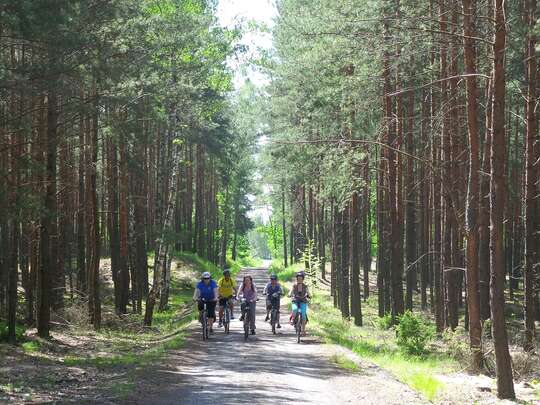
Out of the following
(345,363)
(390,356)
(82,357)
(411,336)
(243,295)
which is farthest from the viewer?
(243,295)

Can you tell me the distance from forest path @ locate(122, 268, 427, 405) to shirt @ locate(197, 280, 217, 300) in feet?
4.15

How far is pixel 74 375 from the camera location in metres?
13.1

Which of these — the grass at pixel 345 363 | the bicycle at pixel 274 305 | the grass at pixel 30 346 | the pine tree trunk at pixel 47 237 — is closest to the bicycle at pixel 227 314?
the bicycle at pixel 274 305

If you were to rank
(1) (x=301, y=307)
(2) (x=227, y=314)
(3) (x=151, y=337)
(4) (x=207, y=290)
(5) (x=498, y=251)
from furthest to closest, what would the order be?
(3) (x=151, y=337) → (2) (x=227, y=314) → (1) (x=301, y=307) → (4) (x=207, y=290) → (5) (x=498, y=251)

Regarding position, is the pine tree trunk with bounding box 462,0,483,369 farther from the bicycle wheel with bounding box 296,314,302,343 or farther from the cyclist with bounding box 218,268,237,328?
the cyclist with bounding box 218,268,237,328

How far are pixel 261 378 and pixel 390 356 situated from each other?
5.41 metres

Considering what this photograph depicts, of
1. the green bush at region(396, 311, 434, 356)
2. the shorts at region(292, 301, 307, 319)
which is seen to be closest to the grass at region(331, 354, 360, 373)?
the green bush at region(396, 311, 434, 356)

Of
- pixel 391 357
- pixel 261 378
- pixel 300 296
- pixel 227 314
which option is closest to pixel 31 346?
pixel 227 314

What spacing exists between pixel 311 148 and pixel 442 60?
5.26 m

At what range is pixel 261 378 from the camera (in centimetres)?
1223

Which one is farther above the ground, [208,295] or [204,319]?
[208,295]

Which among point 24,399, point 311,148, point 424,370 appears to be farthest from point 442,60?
point 24,399

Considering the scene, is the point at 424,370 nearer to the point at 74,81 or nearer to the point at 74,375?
the point at 74,375

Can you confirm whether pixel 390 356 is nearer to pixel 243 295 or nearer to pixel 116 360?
pixel 243 295
